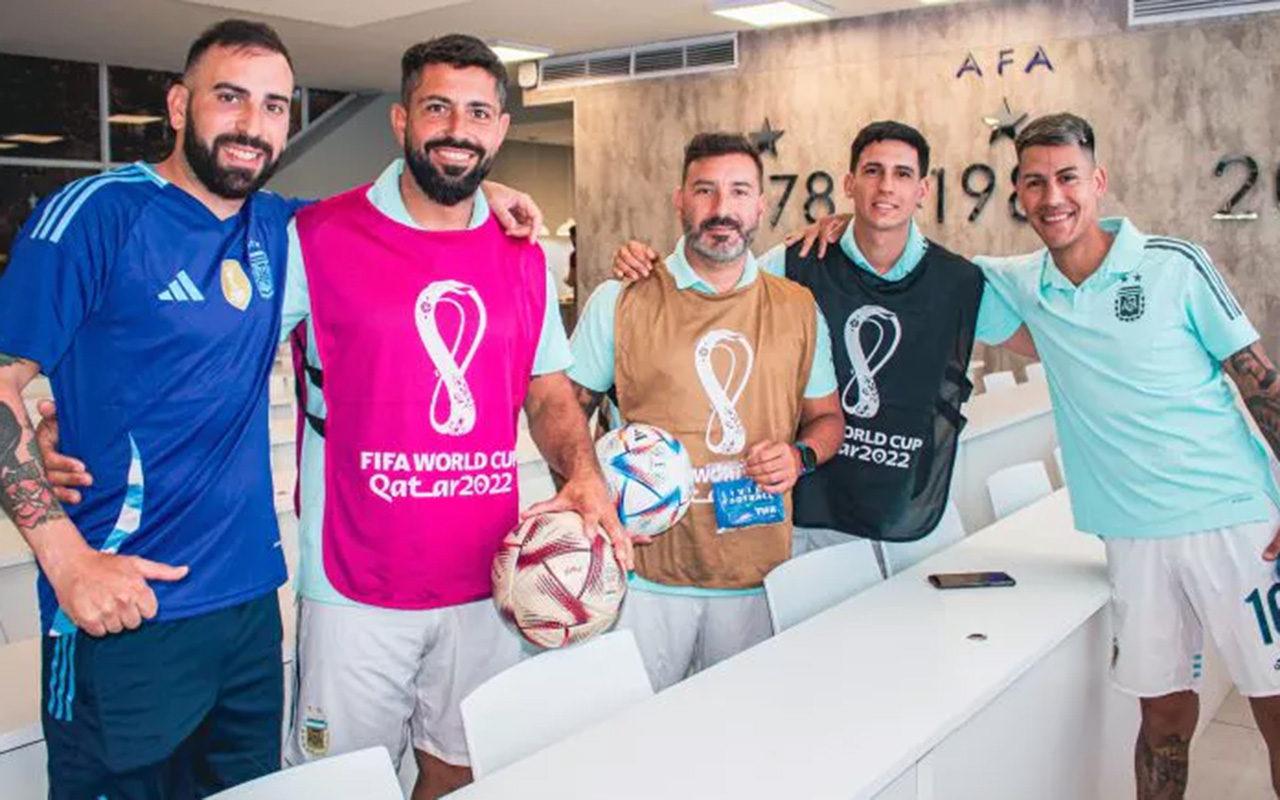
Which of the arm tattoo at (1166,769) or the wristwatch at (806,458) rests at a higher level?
the wristwatch at (806,458)

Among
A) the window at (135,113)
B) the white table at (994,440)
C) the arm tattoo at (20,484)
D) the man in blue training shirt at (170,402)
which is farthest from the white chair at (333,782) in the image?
the window at (135,113)

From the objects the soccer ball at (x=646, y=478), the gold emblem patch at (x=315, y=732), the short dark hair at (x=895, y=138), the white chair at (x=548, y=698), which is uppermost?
the short dark hair at (x=895, y=138)

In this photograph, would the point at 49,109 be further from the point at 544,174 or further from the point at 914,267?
the point at 914,267

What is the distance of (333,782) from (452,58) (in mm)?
1340

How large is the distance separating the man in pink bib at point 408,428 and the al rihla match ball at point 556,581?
A: 7cm

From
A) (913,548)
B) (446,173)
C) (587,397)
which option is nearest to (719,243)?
(587,397)

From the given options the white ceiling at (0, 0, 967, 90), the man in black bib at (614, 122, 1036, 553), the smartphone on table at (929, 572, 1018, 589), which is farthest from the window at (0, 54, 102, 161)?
the smartphone on table at (929, 572, 1018, 589)

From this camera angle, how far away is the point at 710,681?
7.07 feet

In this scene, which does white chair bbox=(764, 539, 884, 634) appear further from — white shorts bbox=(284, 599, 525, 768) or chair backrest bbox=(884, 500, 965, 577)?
white shorts bbox=(284, 599, 525, 768)

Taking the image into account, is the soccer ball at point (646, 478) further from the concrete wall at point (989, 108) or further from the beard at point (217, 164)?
the concrete wall at point (989, 108)

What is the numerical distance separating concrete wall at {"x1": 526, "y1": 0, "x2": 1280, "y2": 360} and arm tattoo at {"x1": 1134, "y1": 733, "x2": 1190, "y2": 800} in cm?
535

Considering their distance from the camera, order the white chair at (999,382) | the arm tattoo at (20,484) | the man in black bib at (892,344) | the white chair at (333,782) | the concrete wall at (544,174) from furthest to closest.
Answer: the concrete wall at (544,174) → the white chair at (999,382) → the man in black bib at (892,344) → the arm tattoo at (20,484) → the white chair at (333,782)

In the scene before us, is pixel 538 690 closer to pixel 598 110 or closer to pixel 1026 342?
pixel 1026 342

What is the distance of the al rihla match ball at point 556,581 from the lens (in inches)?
79.7
